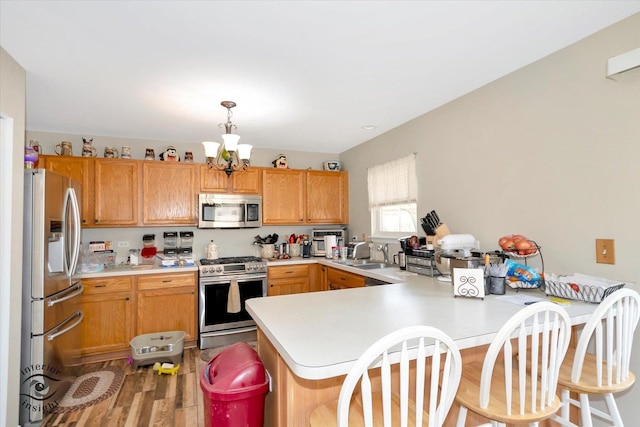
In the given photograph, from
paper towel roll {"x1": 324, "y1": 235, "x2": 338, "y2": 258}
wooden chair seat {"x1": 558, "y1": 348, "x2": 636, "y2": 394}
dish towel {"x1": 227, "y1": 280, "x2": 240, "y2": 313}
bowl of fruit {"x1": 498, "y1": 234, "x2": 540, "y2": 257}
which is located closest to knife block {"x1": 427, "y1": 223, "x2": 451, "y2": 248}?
bowl of fruit {"x1": 498, "y1": 234, "x2": 540, "y2": 257}

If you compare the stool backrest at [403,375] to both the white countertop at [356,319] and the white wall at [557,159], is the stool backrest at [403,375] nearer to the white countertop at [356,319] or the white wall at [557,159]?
the white countertop at [356,319]

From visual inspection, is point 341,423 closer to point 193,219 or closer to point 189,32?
point 189,32

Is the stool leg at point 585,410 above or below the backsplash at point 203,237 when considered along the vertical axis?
below

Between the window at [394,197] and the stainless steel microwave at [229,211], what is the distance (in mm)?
1476

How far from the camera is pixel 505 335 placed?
111 centimetres

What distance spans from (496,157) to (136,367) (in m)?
3.63

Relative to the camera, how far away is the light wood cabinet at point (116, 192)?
3.49 meters

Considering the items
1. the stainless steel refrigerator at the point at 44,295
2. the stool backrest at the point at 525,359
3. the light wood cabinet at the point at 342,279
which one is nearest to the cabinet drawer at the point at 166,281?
the stainless steel refrigerator at the point at 44,295

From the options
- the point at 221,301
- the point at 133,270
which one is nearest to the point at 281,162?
the point at 221,301

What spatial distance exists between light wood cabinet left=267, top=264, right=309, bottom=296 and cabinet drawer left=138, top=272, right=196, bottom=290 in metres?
0.88

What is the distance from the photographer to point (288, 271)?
3957mm

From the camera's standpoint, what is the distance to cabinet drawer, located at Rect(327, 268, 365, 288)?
3.18m

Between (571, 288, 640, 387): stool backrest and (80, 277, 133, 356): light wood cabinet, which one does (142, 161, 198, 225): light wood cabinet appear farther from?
(571, 288, 640, 387): stool backrest

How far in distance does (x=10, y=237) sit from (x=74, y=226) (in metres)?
0.72
